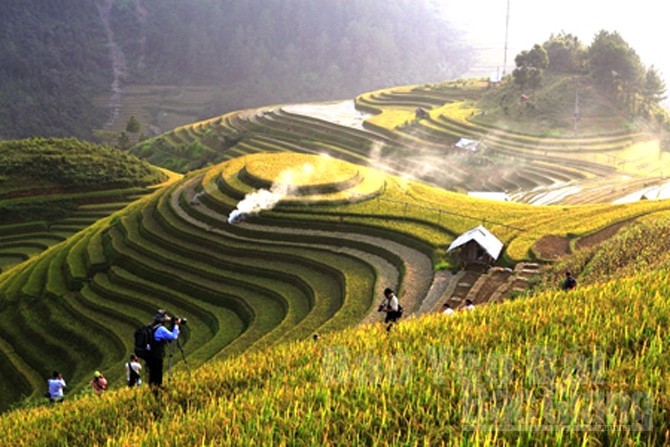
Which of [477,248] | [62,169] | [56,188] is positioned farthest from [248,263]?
[62,169]

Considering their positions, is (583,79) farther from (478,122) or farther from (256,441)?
(256,441)

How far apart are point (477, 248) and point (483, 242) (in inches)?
22.1

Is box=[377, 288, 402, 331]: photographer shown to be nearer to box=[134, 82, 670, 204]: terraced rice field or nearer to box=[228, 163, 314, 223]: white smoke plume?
box=[228, 163, 314, 223]: white smoke plume

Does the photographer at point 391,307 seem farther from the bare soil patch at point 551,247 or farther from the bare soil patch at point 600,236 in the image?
the bare soil patch at point 600,236

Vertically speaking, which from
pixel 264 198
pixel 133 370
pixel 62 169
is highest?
pixel 62 169

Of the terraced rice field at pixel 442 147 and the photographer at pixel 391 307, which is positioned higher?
the terraced rice field at pixel 442 147

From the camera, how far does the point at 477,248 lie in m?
26.8

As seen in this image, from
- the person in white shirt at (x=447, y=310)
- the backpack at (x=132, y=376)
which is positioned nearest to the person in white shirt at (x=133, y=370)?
the backpack at (x=132, y=376)

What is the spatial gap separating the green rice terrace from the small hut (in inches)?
25.3

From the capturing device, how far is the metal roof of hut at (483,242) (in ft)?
85.9

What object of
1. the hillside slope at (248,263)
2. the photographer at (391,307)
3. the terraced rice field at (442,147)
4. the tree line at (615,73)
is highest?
the tree line at (615,73)

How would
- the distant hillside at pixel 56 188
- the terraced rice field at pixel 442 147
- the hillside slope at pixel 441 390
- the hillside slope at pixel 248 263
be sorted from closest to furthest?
the hillside slope at pixel 441 390
the hillside slope at pixel 248 263
the distant hillside at pixel 56 188
the terraced rice field at pixel 442 147

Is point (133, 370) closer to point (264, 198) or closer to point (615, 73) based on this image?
point (264, 198)

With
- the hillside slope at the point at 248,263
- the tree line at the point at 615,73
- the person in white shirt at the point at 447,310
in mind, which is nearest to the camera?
the person in white shirt at the point at 447,310
